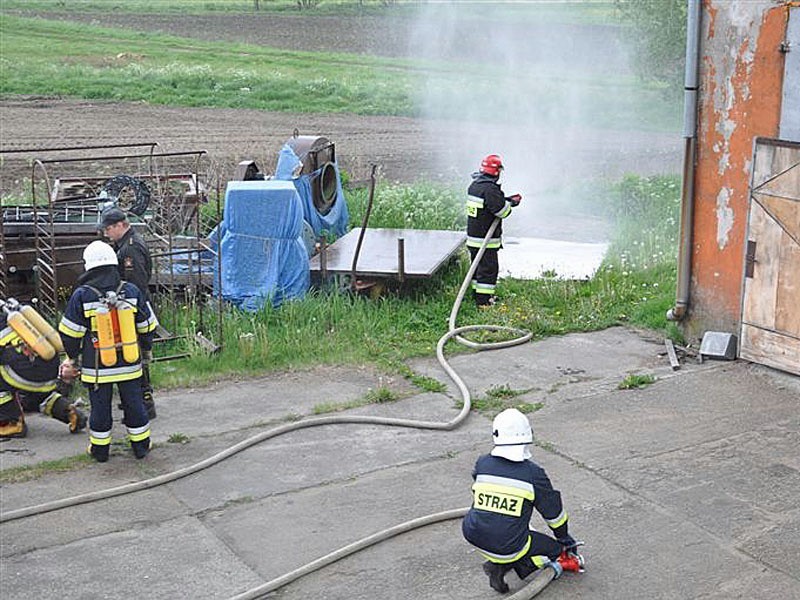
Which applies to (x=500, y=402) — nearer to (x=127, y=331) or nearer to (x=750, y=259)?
(x=750, y=259)

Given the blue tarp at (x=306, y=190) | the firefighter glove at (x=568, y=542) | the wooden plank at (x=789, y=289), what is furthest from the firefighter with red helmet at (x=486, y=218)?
the firefighter glove at (x=568, y=542)

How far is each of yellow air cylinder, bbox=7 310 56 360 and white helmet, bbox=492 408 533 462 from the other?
13.6 ft

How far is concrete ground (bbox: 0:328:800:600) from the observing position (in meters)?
6.77

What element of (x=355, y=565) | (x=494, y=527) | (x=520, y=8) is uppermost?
(x=520, y=8)

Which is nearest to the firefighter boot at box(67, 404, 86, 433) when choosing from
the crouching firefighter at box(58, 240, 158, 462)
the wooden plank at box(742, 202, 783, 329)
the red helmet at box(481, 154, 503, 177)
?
the crouching firefighter at box(58, 240, 158, 462)

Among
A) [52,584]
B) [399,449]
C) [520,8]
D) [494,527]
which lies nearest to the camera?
[494,527]

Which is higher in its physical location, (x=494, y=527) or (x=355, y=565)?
(x=494, y=527)

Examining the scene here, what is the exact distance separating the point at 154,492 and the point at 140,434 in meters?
0.63

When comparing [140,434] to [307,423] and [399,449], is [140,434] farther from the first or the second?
[399,449]

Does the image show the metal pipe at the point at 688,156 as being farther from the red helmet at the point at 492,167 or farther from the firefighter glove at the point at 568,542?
the firefighter glove at the point at 568,542

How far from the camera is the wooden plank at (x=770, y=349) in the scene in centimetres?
1012

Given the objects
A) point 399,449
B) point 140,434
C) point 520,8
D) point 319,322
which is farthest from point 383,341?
point 520,8

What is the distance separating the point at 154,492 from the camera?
7.99 meters

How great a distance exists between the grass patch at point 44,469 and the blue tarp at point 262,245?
3.82m
